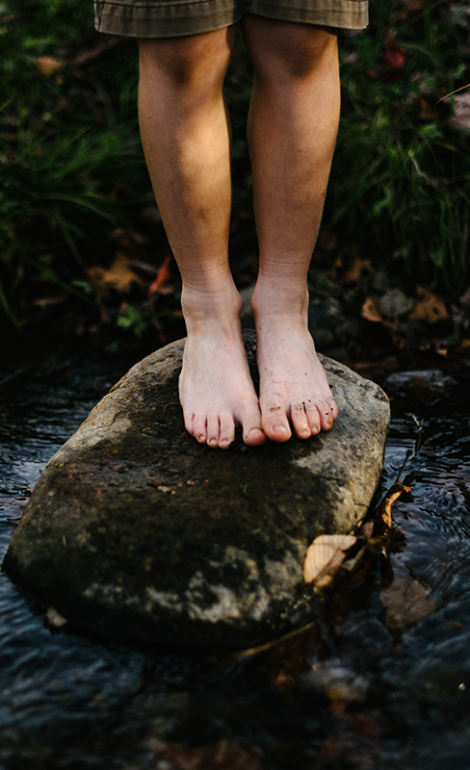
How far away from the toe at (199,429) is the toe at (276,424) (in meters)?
0.16

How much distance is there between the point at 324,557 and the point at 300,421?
1.21ft

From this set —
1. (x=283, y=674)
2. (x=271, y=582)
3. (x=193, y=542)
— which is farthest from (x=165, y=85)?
(x=283, y=674)

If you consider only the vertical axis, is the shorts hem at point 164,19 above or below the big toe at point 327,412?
above

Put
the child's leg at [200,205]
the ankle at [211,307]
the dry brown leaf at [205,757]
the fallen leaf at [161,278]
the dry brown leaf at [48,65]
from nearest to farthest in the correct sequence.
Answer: the dry brown leaf at [205,757], the child's leg at [200,205], the ankle at [211,307], the fallen leaf at [161,278], the dry brown leaf at [48,65]

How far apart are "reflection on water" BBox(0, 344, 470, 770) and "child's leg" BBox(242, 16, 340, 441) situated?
0.44 meters

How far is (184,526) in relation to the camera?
1280 mm

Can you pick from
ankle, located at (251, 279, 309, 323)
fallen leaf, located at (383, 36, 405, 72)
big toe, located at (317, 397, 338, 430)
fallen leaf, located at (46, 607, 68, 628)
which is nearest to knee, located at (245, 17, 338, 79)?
ankle, located at (251, 279, 309, 323)

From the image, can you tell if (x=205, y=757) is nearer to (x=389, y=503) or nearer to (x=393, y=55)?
(x=389, y=503)

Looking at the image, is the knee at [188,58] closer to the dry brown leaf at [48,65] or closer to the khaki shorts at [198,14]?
the khaki shorts at [198,14]

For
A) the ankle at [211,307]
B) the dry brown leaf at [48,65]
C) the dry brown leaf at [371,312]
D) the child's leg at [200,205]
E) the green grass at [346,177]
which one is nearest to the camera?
the child's leg at [200,205]

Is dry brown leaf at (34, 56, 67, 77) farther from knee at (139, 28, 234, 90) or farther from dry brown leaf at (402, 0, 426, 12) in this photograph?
knee at (139, 28, 234, 90)

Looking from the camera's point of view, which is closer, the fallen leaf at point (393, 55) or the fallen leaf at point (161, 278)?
the fallen leaf at point (161, 278)

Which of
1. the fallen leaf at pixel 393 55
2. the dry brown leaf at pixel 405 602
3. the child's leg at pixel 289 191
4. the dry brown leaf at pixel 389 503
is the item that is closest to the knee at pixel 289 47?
the child's leg at pixel 289 191

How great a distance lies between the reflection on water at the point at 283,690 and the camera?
967 mm
